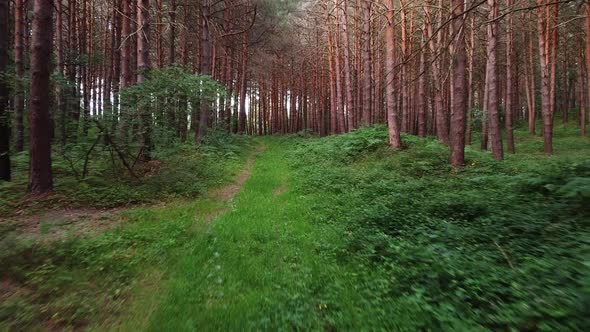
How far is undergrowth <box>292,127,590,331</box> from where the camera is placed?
2.80 meters

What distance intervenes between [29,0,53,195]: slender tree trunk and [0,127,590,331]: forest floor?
1420 millimetres

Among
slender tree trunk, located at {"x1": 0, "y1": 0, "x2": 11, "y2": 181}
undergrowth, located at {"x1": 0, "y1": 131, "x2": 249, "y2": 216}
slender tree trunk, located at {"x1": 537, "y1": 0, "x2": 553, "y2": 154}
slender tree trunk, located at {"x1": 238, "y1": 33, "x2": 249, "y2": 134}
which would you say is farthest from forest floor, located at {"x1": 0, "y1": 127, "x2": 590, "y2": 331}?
slender tree trunk, located at {"x1": 238, "y1": 33, "x2": 249, "y2": 134}

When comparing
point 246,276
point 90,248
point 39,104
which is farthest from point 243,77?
point 246,276

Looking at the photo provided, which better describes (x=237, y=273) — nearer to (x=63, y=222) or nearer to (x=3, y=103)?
(x=63, y=222)

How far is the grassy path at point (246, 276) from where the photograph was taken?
320 cm

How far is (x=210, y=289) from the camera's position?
3.84m

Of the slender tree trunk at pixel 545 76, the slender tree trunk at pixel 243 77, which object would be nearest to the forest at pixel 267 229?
the slender tree trunk at pixel 545 76

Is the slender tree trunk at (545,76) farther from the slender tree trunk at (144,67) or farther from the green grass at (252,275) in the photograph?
the slender tree trunk at (144,67)

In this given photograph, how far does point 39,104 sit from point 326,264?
23.6 ft

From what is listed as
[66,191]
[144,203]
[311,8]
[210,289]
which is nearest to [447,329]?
[210,289]

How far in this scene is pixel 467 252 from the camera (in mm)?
3895

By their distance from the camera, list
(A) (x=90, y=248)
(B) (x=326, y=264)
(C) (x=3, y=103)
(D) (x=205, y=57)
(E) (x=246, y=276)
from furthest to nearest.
→ (D) (x=205, y=57) → (C) (x=3, y=103) → (A) (x=90, y=248) → (B) (x=326, y=264) → (E) (x=246, y=276)

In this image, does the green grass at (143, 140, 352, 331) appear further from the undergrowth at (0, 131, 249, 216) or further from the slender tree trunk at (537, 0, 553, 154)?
the slender tree trunk at (537, 0, 553, 154)

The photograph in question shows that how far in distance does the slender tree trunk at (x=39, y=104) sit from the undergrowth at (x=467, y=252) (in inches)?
235
